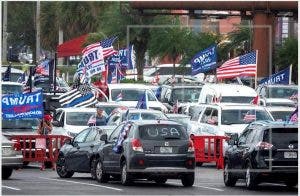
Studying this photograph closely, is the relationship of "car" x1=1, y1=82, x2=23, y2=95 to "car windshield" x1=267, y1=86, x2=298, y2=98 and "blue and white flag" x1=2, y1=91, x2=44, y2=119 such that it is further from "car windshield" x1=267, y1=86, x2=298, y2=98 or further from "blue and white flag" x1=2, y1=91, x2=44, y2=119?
"blue and white flag" x1=2, y1=91, x2=44, y2=119

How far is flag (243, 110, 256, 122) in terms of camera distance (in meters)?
33.3

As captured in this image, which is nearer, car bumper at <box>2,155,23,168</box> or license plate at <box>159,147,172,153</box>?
license plate at <box>159,147,172,153</box>

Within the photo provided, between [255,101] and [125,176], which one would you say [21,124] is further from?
[255,101]

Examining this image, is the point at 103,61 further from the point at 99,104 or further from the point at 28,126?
the point at 28,126

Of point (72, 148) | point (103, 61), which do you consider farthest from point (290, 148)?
point (103, 61)

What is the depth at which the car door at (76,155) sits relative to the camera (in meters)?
28.6

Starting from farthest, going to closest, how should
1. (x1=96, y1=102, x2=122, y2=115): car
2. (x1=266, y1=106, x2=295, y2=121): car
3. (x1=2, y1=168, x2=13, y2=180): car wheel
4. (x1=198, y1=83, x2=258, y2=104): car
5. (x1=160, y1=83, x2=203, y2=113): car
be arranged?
(x1=160, y1=83, x2=203, y2=113): car
(x1=198, y1=83, x2=258, y2=104): car
(x1=96, y1=102, x2=122, y2=115): car
(x1=266, y1=106, x2=295, y2=121): car
(x1=2, y1=168, x2=13, y2=180): car wheel

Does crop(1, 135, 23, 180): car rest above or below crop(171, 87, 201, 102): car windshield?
below

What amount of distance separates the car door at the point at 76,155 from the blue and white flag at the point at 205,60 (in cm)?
1445

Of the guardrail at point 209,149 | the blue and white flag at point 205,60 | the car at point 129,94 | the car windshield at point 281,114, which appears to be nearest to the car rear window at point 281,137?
the guardrail at point 209,149

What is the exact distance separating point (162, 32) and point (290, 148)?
1585 centimetres

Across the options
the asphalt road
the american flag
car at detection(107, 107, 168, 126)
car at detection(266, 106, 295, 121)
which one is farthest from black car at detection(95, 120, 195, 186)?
the american flag

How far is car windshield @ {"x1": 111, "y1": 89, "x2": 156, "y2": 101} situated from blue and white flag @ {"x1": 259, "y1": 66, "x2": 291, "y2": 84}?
428 centimetres

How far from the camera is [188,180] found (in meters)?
26.0
